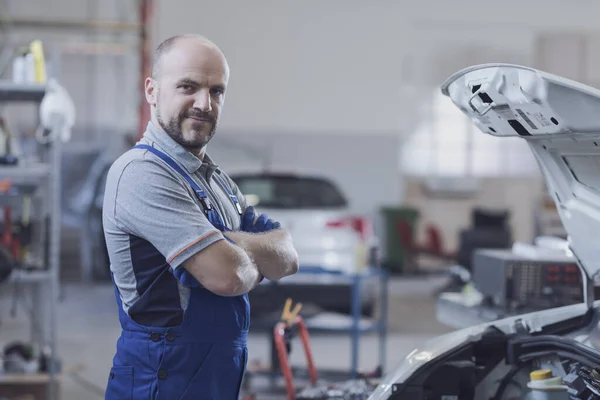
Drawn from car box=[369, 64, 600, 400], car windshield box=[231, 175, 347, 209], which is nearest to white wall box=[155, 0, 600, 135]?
car windshield box=[231, 175, 347, 209]

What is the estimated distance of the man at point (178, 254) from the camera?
80.2 inches

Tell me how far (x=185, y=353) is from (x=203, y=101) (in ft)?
2.03

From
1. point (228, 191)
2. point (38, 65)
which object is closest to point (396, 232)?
point (38, 65)

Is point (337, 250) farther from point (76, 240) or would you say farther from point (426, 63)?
point (426, 63)

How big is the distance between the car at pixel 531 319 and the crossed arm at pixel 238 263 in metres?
0.48

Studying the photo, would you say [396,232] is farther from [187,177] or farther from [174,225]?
[174,225]

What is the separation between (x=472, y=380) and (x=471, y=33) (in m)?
10.0

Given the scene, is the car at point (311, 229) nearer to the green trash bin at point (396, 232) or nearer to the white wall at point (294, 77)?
the white wall at point (294, 77)

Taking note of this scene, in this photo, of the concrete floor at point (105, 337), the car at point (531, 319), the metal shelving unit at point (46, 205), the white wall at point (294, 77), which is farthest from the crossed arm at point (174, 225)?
the white wall at point (294, 77)

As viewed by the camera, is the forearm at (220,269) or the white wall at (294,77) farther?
the white wall at (294,77)

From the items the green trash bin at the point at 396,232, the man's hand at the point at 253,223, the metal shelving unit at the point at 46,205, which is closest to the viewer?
the man's hand at the point at 253,223

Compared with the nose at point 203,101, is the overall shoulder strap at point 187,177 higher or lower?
lower

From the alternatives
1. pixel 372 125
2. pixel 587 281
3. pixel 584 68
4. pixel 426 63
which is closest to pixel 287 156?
pixel 372 125

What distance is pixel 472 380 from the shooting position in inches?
98.0
